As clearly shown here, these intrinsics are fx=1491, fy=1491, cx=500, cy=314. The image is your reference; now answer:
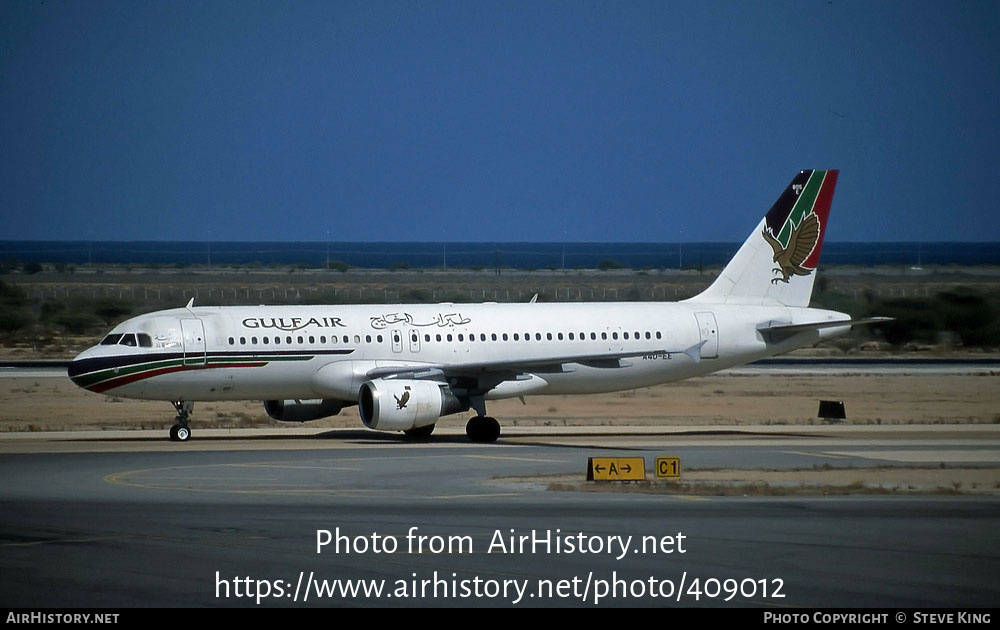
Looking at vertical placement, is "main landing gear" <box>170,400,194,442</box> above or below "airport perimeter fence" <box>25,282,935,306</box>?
above

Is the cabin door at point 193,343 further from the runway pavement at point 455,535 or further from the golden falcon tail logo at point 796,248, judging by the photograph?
the golden falcon tail logo at point 796,248

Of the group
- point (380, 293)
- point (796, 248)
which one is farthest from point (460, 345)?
point (380, 293)

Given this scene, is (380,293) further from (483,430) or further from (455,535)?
(455,535)

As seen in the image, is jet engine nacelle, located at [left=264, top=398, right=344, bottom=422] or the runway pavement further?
jet engine nacelle, located at [left=264, top=398, right=344, bottom=422]

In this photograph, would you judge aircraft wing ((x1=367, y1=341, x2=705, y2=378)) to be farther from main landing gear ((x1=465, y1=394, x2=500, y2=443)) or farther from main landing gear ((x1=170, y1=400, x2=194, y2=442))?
main landing gear ((x1=170, y1=400, x2=194, y2=442))

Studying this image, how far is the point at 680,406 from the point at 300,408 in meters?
16.6

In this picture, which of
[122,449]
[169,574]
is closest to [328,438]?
[122,449]

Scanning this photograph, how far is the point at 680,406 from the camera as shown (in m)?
53.9

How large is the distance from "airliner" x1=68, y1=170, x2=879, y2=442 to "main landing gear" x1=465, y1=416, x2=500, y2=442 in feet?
0.13

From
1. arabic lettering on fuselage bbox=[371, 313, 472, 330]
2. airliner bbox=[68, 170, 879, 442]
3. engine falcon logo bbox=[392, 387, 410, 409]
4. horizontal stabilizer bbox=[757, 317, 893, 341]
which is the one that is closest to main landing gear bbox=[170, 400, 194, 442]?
airliner bbox=[68, 170, 879, 442]

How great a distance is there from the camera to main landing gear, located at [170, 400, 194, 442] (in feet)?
133

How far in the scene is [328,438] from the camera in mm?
42688
